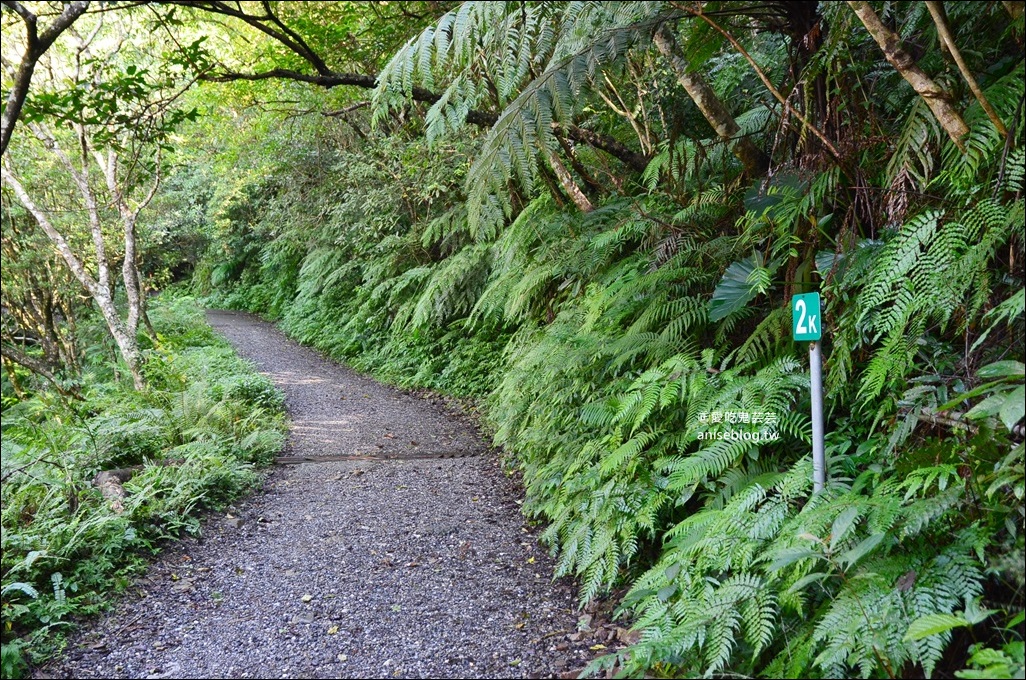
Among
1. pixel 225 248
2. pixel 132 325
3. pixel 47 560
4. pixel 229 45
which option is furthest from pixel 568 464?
pixel 225 248

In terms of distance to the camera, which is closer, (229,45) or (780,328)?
(780,328)

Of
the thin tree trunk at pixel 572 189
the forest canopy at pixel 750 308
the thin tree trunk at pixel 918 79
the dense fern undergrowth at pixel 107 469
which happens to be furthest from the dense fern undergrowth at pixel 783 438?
the dense fern undergrowth at pixel 107 469

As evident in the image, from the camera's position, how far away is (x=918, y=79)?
2.70 m

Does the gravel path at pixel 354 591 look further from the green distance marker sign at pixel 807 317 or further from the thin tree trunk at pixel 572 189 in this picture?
the thin tree trunk at pixel 572 189

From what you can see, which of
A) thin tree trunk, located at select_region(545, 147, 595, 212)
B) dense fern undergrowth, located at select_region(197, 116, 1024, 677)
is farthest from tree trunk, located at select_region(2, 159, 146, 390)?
thin tree trunk, located at select_region(545, 147, 595, 212)

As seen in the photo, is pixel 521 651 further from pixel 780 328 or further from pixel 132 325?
pixel 132 325

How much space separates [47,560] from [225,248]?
57.4 feet

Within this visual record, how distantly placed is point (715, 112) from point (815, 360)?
228cm

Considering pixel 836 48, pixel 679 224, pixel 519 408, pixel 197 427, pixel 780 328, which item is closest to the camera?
pixel 836 48

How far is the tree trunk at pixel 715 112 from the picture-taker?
432 cm

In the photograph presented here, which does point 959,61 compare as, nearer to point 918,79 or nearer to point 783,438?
point 918,79

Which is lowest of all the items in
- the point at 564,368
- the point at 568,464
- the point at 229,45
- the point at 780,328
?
the point at 568,464

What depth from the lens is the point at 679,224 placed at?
4.67 meters

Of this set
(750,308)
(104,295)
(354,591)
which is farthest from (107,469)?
(750,308)
